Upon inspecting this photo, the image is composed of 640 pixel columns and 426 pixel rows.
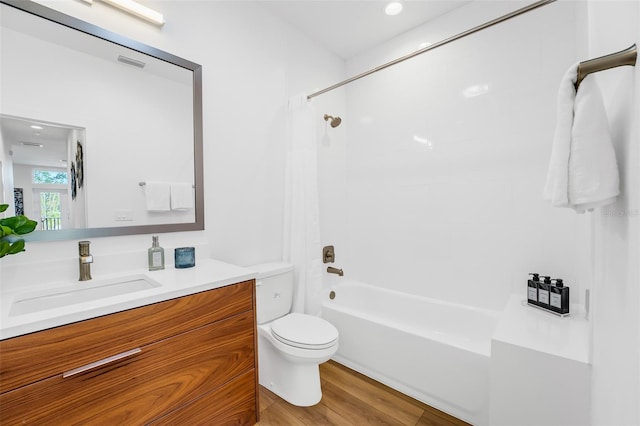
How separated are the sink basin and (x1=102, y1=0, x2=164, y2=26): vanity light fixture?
1.39m

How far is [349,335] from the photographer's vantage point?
2.10 meters

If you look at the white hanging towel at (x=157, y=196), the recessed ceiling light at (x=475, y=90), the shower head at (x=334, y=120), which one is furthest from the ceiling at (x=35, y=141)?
the recessed ceiling light at (x=475, y=90)

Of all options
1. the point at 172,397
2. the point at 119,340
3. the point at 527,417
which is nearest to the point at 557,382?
the point at 527,417

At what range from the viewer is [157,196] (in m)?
1.60

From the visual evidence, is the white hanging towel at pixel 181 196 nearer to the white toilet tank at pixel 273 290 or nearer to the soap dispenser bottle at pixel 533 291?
the white toilet tank at pixel 273 290

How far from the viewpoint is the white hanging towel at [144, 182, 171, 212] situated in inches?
61.8

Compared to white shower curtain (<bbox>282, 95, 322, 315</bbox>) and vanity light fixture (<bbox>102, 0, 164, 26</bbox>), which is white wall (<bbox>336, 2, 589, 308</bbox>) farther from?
vanity light fixture (<bbox>102, 0, 164, 26</bbox>)

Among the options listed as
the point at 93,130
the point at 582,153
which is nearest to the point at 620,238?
the point at 582,153

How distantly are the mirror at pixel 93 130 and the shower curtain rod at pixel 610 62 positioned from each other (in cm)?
176

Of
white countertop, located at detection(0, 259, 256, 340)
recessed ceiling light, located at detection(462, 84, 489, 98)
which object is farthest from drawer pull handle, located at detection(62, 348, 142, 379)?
recessed ceiling light, located at detection(462, 84, 489, 98)

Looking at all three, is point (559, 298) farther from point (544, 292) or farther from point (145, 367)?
point (145, 367)

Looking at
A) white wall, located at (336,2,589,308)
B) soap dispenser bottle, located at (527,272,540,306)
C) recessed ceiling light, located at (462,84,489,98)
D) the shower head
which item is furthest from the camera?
the shower head

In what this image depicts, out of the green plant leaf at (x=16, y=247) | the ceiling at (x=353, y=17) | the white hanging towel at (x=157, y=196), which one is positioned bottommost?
the green plant leaf at (x=16, y=247)

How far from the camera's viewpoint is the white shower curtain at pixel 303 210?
83.5 inches
